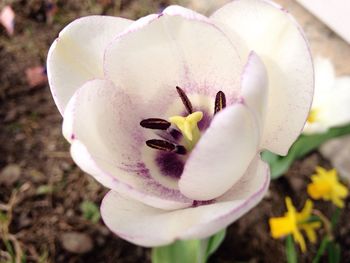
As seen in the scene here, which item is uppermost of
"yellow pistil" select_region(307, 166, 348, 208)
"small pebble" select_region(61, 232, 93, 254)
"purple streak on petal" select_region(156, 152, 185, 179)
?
"purple streak on petal" select_region(156, 152, 185, 179)

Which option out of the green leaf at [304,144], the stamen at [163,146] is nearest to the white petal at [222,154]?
the stamen at [163,146]

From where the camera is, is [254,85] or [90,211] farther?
[90,211]

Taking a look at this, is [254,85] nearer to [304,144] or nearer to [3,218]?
[304,144]

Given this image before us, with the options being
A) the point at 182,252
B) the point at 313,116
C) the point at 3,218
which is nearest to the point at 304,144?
the point at 313,116

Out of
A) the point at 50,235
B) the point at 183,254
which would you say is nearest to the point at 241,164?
the point at 183,254

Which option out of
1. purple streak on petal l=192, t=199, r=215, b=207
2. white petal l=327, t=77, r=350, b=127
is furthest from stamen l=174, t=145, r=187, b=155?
white petal l=327, t=77, r=350, b=127

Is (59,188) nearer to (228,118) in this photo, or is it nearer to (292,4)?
(292,4)

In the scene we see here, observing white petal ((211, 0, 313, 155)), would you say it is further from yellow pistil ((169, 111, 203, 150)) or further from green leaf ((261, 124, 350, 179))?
green leaf ((261, 124, 350, 179))
